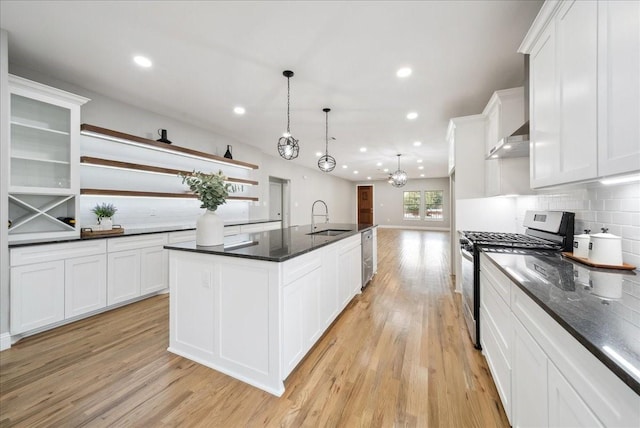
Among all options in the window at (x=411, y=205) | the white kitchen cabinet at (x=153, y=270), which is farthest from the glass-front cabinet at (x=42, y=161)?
the window at (x=411, y=205)

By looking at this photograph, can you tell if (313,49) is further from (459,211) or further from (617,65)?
(459,211)

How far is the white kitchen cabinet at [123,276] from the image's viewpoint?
9.74 feet

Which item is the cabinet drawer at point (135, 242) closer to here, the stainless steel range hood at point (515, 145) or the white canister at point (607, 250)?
the stainless steel range hood at point (515, 145)

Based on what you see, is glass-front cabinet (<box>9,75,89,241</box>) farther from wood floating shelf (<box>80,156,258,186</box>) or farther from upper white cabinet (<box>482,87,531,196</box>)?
upper white cabinet (<box>482,87,531,196</box>)

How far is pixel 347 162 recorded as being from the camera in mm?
8062

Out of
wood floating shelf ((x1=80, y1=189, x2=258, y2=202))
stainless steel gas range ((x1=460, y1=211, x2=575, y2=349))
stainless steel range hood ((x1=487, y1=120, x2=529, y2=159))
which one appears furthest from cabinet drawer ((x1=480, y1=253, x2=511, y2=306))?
wood floating shelf ((x1=80, y1=189, x2=258, y2=202))

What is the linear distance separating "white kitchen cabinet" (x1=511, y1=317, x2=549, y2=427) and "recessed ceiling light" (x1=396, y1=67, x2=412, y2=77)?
100 inches

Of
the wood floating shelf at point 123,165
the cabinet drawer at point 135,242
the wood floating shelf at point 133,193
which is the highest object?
the wood floating shelf at point 123,165

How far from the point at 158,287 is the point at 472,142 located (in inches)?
189

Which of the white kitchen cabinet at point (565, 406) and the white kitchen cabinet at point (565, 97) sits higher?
the white kitchen cabinet at point (565, 97)

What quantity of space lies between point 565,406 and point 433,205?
1234 centimetres

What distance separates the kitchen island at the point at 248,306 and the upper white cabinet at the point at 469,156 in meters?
2.42

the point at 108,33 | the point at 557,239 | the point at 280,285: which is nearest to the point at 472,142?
the point at 557,239

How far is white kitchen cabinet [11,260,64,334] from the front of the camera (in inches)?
91.1
